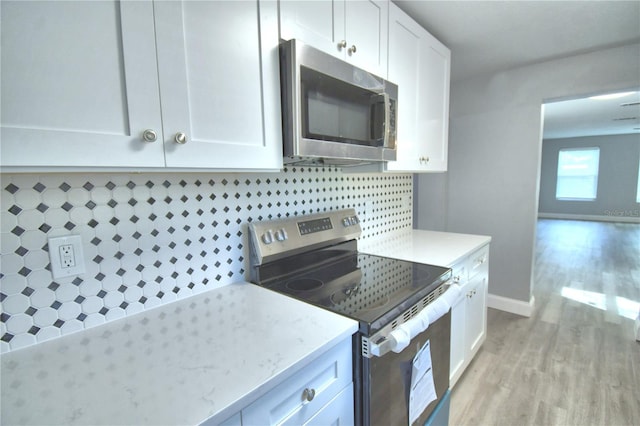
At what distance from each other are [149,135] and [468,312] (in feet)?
6.41

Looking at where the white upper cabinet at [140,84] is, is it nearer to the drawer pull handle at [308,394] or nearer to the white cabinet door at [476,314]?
the drawer pull handle at [308,394]

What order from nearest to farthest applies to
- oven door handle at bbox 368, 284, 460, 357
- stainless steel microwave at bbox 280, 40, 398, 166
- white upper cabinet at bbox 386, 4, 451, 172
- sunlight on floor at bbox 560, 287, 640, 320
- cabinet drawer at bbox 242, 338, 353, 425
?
1. cabinet drawer at bbox 242, 338, 353, 425
2. oven door handle at bbox 368, 284, 460, 357
3. stainless steel microwave at bbox 280, 40, 398, 166
4. white upper cabinet at bbox 386, 4, 451, 172
5. sunlight on floor at bbox 560, 287, 640, 320

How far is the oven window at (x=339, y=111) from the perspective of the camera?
1.07 meters

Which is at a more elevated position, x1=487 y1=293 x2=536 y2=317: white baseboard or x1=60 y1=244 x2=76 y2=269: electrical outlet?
x1=60 y1=244 x2=76 y2=269: electrical outlet

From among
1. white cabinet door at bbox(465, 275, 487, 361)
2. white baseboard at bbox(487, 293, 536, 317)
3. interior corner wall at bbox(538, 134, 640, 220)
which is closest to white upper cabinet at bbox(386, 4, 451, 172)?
white cabinet door at bbox(465, 275, 487, 361)

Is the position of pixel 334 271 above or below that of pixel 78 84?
below

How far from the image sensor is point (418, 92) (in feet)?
5.88

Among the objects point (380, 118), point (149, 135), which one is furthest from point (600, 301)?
point (149, 135)

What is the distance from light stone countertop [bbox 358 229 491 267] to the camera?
1.66 m

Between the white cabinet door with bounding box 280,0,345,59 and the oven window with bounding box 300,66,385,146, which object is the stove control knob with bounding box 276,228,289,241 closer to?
the oven window with bounding box 300,66,385,146

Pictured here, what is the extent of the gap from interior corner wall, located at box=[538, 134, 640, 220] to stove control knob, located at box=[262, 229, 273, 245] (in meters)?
9.49

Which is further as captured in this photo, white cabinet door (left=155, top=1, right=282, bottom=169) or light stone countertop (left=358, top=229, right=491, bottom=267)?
light stone countertop (left=358, top=229, right=491, bottom=267)

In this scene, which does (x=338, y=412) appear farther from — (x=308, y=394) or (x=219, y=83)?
(x=219, y=83)

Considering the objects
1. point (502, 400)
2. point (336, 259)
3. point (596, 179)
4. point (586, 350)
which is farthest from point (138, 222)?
point (596, 179)
